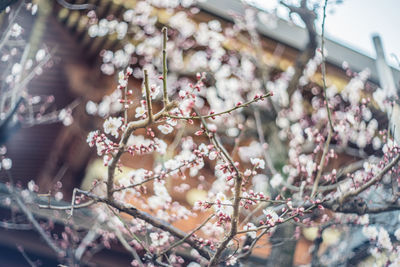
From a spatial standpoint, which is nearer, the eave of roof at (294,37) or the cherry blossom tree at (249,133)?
the cherry blossom tree at (249,133)

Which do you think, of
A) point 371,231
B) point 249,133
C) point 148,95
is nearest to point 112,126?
point 148,95

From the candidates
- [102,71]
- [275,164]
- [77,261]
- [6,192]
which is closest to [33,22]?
[102,71]

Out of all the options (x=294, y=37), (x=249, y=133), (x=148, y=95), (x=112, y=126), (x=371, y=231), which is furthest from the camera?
(x=249, y=133)

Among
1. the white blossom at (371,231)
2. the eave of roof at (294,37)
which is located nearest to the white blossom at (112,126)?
the eave of roof at (294,37)

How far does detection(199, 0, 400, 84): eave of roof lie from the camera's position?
5.21 m

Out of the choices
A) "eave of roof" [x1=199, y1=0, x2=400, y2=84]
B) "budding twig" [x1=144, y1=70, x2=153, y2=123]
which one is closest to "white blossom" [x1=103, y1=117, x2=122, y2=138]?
"budding twig" [x1=144, y1=70, x2=153, y2=123]

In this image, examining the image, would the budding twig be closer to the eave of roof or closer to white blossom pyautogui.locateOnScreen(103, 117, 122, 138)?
white blossom pyautogui.locateOnScreen(103, 117, 122, 138)

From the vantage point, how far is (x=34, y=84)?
6.59 meters

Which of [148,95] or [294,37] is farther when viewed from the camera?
[294,37]

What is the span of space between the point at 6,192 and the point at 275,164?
12.6 feet

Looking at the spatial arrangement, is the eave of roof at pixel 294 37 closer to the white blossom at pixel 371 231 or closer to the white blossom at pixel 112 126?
the white blossom at pixel 371 231

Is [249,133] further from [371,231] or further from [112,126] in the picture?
[112,126]

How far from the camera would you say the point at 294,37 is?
5527mm

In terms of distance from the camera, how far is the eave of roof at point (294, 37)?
17.1ft
